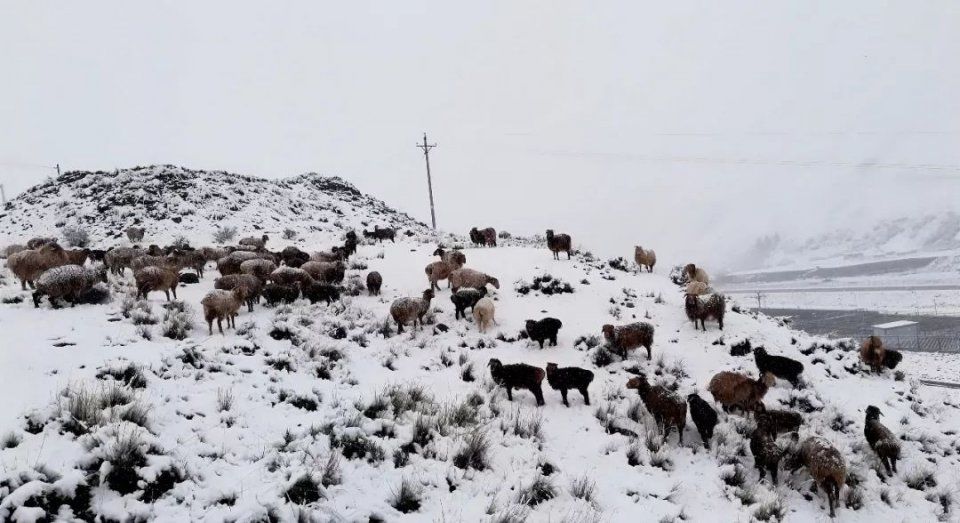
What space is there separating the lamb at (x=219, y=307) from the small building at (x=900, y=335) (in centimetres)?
6374

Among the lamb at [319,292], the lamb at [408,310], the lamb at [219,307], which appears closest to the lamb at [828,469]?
the lamb at [408,310]

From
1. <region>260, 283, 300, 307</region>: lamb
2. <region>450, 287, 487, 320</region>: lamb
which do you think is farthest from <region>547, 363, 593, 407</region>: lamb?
<region>260, 283, 300, 307</region>: lamb

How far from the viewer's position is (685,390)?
10.0 m

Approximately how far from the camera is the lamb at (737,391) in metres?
9.23

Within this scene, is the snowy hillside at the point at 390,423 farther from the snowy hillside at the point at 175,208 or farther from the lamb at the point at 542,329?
the snowy hillside at the point at 175,208

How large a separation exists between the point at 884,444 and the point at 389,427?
8351mm

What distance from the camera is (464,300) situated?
13.0 meters

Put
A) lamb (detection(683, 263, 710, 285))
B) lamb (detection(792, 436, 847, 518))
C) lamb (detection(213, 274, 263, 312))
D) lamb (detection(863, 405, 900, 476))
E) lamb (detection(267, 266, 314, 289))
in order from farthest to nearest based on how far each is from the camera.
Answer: lamb (detection(683, 263, 710, 285)) < lamb (detection(267, 266, 314, 289)) < lamb (detection(213, 274, 263, 312)) < lamb (detection(863, 405, 900, 476)) < lamb (detection(792, 436, 847, 518))

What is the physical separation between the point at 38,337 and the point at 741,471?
11335 mm

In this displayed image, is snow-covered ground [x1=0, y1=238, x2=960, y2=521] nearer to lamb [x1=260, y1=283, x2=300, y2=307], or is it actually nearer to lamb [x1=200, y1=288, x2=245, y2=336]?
lamb [x1=260, y1=283, x2=300, y2=307]

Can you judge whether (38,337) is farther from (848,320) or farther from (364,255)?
(848,320)

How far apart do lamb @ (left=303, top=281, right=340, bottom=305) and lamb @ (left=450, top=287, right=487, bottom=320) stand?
328cm

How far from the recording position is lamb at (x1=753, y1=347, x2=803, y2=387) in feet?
34.7

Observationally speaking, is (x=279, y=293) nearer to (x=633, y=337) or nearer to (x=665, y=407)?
(x=633, y=337)
